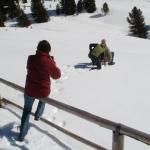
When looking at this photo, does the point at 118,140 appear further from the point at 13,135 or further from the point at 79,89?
the point at 79,89

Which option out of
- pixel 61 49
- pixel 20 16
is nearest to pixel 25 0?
pixel 20 16

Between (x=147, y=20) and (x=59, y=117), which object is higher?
(x=59, y=117)

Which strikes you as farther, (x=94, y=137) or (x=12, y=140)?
(x=94, y=137)

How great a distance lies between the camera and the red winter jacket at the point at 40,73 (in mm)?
7121

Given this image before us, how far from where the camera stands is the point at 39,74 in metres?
7.21

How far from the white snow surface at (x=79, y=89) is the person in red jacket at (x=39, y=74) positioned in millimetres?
641

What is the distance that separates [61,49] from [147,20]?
236 ft

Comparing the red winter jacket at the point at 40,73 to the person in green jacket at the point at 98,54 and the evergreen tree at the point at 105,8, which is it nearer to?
the person in green jacket at the point at 98,54

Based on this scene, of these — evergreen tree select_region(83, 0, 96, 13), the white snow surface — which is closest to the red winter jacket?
the white snow surface

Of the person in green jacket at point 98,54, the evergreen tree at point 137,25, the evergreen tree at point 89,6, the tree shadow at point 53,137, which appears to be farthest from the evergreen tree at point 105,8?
the tree shadow at point 53,137

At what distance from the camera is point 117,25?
91000 mm

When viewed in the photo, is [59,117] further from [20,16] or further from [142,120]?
[20,16]

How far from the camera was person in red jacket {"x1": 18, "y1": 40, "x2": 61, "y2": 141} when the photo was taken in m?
7.11

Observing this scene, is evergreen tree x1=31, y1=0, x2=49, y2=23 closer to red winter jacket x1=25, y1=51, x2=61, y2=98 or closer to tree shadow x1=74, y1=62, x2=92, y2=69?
tree shadow x1=74, y1=62, x2=92, y2=69
